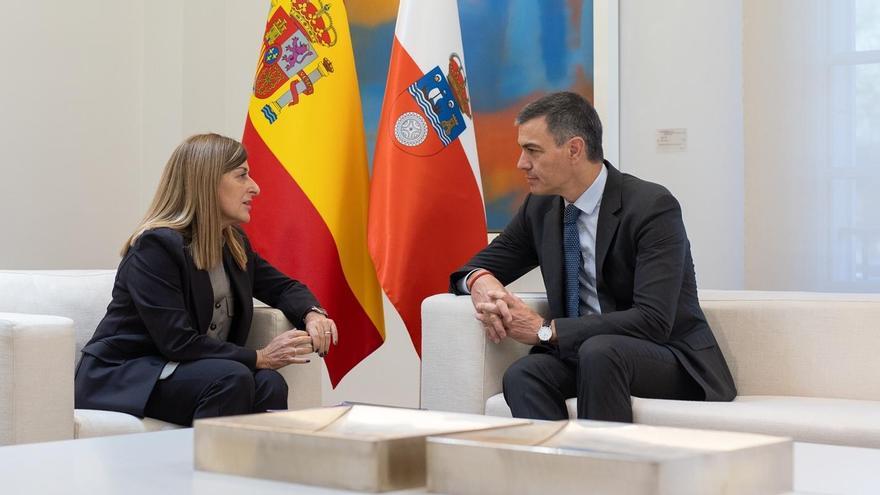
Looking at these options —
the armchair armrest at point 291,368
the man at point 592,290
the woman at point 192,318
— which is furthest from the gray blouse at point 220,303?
the man at point 592,290

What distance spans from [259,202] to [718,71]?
1.79m

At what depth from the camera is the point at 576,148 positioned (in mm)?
3195

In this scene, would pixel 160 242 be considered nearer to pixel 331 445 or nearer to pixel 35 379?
pixel 35 379

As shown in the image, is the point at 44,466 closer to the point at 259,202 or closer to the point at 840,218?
the point at 259,202

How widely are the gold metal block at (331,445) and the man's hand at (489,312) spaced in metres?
1.53

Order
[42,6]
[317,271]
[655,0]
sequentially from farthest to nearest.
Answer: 1. [42,6]
2. [655,0]
3. [317,271]

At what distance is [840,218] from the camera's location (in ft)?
12.8

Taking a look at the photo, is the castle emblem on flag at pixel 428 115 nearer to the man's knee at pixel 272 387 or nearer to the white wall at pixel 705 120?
the white wall at pixel 705 120

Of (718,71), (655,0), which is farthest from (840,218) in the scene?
(655,0)

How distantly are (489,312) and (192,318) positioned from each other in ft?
2.79

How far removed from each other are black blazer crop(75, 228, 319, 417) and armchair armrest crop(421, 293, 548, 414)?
51cm

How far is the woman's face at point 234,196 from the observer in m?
3.17

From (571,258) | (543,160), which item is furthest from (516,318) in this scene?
(543,160)

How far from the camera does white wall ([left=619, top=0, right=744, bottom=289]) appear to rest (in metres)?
4.08
